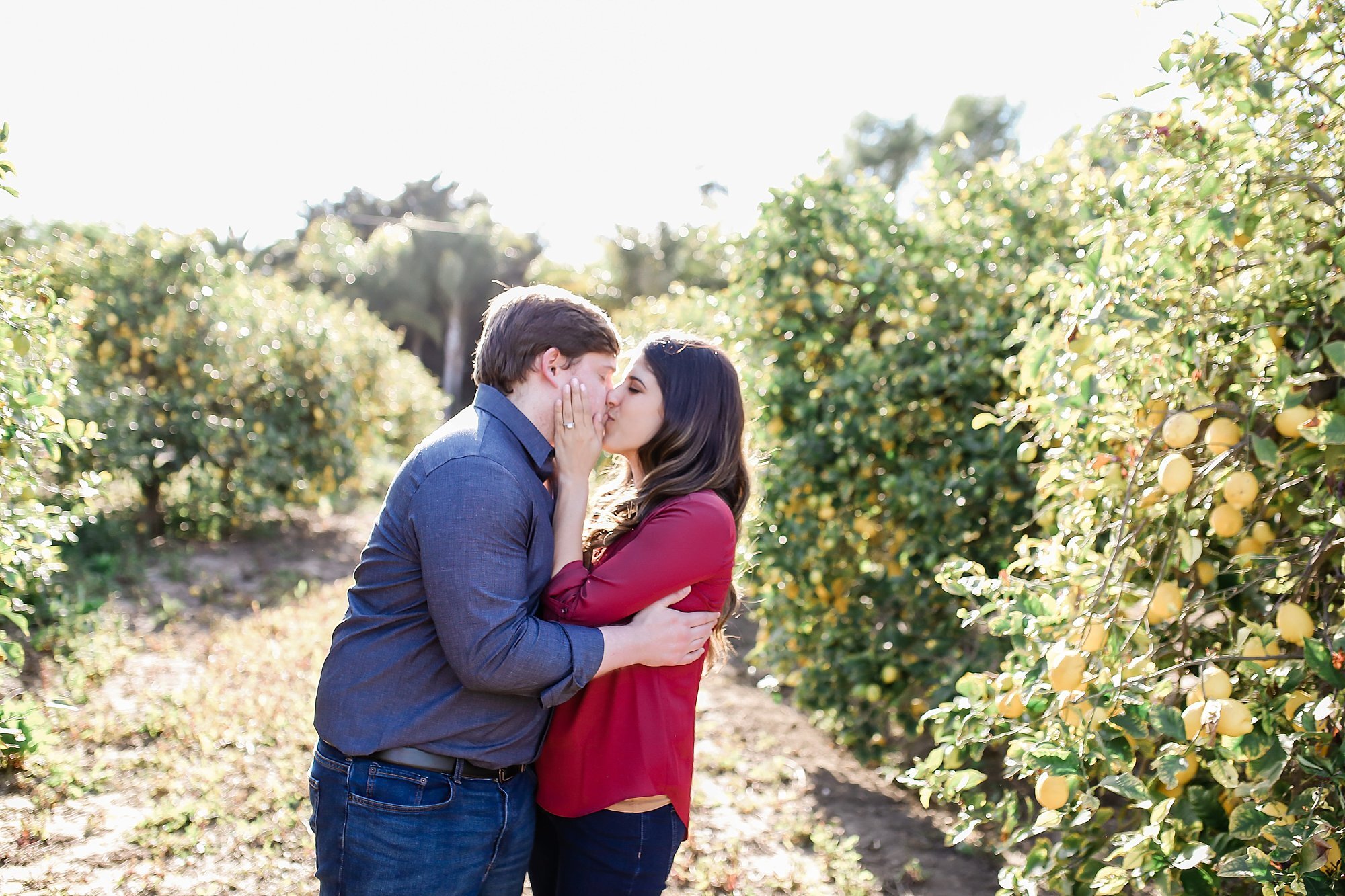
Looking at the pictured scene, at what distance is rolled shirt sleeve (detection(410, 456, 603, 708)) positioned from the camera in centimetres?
173

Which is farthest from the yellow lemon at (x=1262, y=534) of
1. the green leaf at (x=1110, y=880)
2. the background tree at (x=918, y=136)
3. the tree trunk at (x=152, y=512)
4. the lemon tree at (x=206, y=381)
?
the background tree at (x=918, y=136)

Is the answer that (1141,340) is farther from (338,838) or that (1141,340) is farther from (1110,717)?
(338,838)

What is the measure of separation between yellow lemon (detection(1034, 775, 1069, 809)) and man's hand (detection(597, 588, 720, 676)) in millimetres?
746

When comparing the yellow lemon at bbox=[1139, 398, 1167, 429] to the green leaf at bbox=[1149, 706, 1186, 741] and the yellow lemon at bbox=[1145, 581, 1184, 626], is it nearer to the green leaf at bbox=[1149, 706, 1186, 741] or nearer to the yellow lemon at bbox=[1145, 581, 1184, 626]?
the yellow lemon at bbox=[1145, 581, 1184, 626]

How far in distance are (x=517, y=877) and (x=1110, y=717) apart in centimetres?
130

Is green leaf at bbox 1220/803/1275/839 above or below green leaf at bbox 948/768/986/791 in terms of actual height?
above

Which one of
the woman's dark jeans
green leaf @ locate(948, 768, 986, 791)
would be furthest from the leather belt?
green leaf @ locate(948, 768, 986, 791)

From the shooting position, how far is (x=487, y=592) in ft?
5.68

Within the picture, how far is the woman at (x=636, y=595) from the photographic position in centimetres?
195

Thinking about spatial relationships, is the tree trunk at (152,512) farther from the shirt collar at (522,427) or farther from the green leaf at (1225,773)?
the green leaf at (1225,773)

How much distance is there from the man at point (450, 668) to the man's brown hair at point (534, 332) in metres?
0.13

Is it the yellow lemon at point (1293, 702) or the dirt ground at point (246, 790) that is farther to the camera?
the dirt ground at point (246, 790)

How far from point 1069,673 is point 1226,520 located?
0.45m

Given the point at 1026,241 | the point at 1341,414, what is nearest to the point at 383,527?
the point at 1341,414
